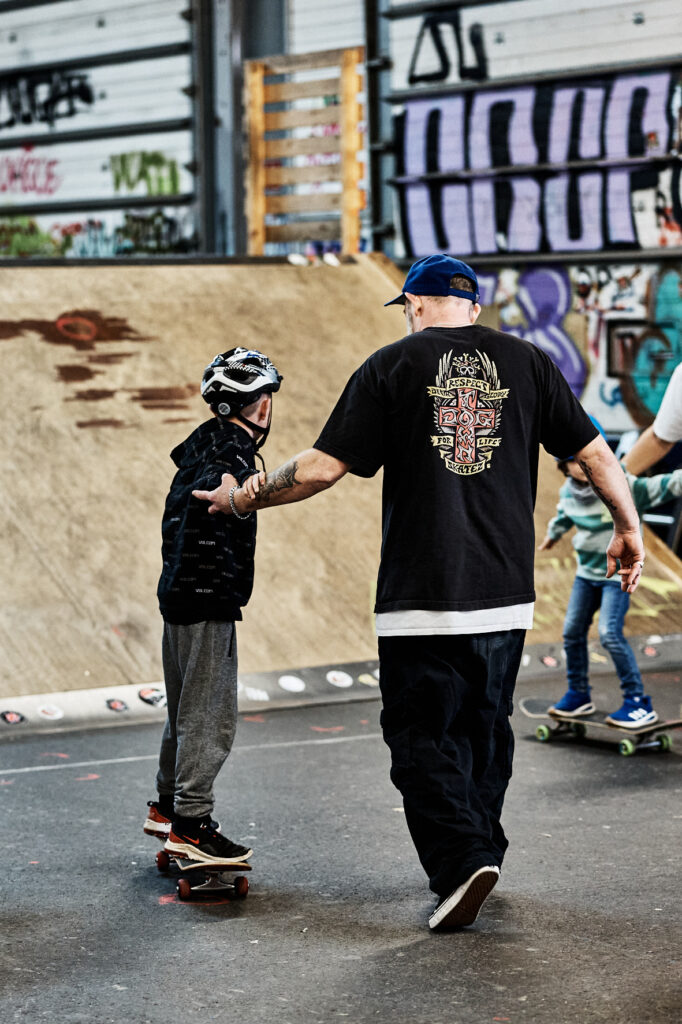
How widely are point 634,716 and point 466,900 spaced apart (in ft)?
8.65

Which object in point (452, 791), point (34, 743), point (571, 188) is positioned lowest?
point (34, 743)

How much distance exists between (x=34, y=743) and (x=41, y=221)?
42.9ft

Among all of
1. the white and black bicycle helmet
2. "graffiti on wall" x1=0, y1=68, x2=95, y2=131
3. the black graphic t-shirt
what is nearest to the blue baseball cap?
the black graphic t-shirt

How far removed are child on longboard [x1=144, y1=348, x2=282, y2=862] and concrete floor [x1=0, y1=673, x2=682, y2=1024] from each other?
0.31m

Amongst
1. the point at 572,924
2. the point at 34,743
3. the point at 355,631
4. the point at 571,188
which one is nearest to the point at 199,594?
the point at 572,924

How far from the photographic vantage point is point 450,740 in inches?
167

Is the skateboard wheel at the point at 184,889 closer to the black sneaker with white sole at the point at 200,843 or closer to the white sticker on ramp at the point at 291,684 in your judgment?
the black sneaker with white sole at the point at 200,843

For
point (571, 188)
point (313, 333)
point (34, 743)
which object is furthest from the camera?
point (571, 188)

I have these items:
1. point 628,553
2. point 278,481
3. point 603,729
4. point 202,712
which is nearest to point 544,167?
point 603,729

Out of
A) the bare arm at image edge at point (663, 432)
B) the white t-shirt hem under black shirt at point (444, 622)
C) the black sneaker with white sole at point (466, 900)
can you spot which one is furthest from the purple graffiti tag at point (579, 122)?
the black sneaker with white sole at point (466, 900)

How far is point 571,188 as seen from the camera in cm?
1306

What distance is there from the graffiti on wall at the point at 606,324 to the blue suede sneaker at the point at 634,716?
6.28m

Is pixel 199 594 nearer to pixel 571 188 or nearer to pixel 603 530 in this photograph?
pixel 603 530

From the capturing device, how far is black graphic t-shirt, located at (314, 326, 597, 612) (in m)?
4.18
